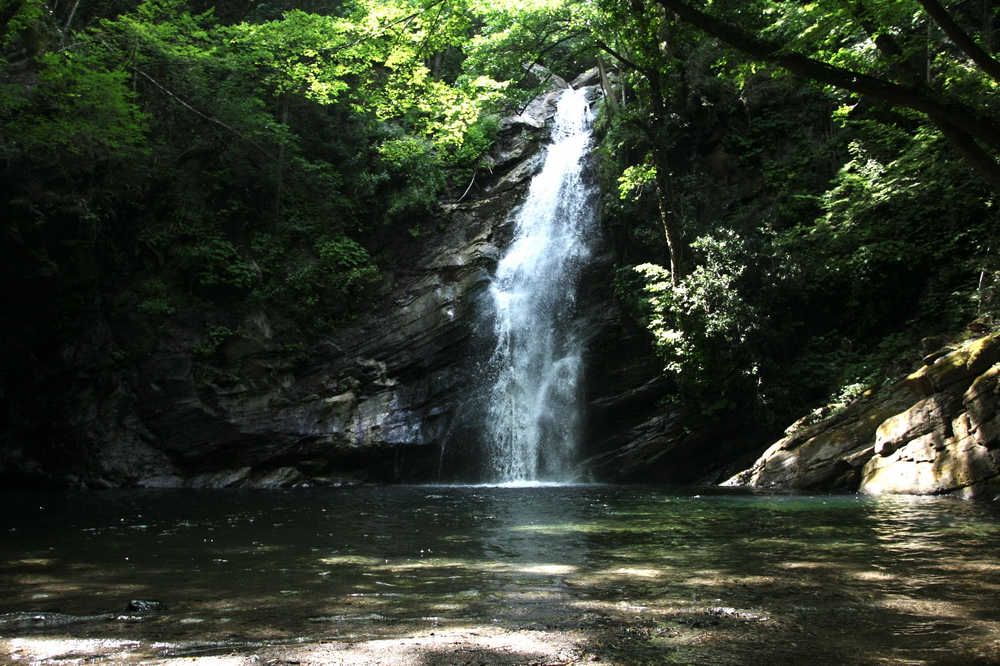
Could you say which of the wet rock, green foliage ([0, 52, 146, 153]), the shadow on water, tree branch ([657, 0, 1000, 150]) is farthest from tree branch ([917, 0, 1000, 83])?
green foliage ([0, 52, 146, 153])

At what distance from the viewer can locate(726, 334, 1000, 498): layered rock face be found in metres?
9.23

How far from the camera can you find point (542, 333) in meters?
17.8

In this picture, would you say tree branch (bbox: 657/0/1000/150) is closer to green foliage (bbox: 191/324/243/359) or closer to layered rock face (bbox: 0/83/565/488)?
layered rock face (bbox: 0/83/565/488)

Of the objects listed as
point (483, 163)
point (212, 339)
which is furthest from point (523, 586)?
point (483, 163)

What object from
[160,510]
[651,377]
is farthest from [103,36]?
[651,377]

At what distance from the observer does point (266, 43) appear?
17.8 meters

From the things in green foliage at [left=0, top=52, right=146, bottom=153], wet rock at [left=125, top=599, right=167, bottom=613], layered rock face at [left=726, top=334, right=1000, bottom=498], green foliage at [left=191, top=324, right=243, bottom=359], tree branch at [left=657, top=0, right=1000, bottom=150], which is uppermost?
green foliage at [left=0, top=52, right=146, bottom=153]

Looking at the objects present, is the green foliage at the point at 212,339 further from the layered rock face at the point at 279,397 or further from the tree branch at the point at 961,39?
the tree branch at the point at 961,39

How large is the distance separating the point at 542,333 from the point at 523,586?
44.4 feet

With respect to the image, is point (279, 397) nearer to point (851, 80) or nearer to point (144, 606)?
point (144, 606)

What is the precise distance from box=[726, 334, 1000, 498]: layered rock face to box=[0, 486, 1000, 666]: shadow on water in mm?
1222

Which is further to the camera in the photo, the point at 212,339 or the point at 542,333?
the point at 542,333

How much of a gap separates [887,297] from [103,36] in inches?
752

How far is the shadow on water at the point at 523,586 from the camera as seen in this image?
296 centimetres
